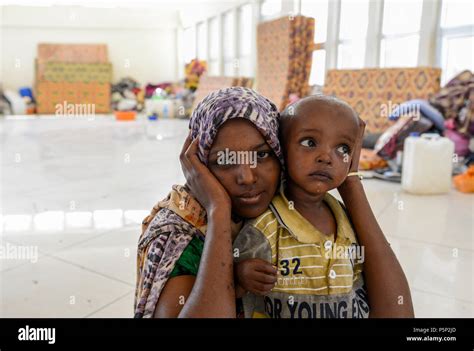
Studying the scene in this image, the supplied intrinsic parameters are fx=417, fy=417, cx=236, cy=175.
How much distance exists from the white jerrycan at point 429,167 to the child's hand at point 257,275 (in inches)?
103

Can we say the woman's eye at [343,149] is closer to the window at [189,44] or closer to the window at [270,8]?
the window at [270,8]

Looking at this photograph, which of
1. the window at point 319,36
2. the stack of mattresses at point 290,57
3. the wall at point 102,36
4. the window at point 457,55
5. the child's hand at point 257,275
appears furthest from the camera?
the wall at point 102,36

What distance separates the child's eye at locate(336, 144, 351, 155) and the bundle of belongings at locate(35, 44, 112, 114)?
12.1 metres

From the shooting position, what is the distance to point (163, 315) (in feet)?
2.47

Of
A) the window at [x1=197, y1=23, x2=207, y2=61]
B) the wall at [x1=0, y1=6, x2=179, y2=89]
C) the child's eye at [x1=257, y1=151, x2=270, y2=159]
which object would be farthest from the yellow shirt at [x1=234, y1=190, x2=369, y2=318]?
the wall at [x1=0, y1=6, x2=179, y2=89]

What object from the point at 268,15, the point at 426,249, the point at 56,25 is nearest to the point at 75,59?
the point at 56,25

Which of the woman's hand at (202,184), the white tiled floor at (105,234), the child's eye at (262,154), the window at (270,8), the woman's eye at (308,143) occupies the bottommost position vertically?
the white tiled floor at (105,234)

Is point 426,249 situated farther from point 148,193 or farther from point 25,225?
point 25,225

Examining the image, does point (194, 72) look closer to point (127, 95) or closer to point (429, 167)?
point (127, 95)

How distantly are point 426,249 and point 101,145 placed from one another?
4605mm

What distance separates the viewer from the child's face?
809mm

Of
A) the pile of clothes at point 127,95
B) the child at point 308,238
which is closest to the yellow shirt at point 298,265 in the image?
the child at point 308,238

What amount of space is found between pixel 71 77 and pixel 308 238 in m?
13.2

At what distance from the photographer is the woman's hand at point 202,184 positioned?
0.79 metres
